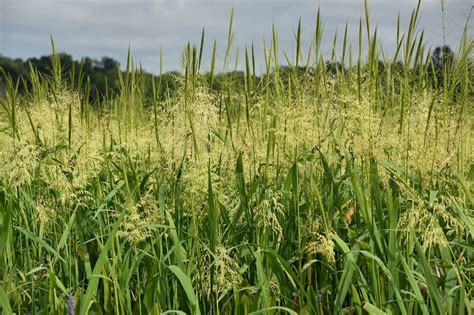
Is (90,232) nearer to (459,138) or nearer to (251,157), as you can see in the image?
(251,157)

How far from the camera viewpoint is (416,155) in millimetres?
2488

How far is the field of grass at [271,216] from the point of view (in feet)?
7.38

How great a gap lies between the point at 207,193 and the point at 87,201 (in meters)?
1.11

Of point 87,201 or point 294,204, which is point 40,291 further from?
point 294,204

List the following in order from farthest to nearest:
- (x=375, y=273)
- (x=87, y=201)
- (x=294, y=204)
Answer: (x=87, y=201) → (x=294, y=204) → (x=375, y=273)

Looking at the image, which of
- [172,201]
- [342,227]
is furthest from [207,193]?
[342,227]

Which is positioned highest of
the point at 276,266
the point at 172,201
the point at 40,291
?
the point at 172,201

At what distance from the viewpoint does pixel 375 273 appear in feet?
7.40

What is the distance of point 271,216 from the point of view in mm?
2373

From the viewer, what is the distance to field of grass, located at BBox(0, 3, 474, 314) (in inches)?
88.6

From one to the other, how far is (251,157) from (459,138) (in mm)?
924

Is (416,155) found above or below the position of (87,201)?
above

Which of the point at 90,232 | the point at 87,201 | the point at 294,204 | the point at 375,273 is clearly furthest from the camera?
the point at 87,201

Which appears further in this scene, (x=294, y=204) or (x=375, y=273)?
(x=294, y=204)
